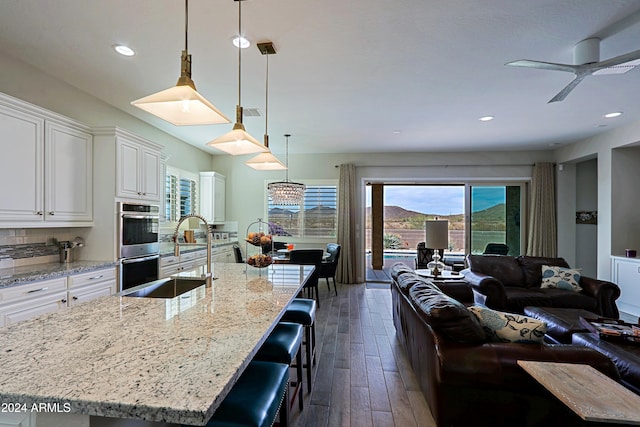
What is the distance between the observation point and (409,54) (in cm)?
Answer: 268

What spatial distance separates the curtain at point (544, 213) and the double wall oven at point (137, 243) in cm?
687

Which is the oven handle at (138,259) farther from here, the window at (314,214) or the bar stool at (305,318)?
the window at (314,214)

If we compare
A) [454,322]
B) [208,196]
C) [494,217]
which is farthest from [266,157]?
[494,217]

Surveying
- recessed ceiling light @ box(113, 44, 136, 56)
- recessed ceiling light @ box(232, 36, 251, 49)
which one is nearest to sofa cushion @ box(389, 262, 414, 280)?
recessed ceiling light @ box(232, 36, 251, 49)

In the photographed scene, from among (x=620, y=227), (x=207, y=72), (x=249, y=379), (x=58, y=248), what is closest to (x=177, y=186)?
(x=58, y=248)

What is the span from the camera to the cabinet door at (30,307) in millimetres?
2250

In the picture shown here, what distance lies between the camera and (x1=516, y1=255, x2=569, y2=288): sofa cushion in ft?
14.1

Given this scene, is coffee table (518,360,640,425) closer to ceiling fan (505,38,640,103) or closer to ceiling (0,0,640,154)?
ceiling fan (505,38,640,103)

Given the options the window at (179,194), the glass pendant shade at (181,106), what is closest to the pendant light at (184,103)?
the glass pendant shade at (181,106)

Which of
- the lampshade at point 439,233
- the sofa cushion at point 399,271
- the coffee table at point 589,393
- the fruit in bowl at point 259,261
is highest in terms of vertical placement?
the lampshade at point 439,233

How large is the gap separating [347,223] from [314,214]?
783 mm

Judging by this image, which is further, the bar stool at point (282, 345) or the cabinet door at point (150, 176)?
the cabinet door at point (150, 176)

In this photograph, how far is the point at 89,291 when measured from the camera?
9.75ft

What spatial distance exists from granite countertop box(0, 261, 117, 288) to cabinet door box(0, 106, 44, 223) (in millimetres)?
442
